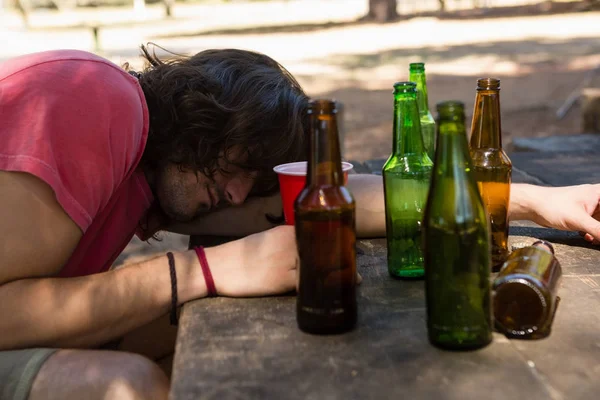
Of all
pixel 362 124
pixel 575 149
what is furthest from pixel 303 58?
pixel 575 149

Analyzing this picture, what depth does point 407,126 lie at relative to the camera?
166 cm

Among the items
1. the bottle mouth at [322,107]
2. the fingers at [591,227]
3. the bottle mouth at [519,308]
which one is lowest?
the fingers at [591,227]

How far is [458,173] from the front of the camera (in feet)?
4.33

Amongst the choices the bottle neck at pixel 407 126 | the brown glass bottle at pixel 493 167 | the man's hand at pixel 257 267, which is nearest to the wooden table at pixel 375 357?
the man's hand at pixel 257 267

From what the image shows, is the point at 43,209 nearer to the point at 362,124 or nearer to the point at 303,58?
the point at 362,124

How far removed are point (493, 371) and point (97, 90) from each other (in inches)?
43.8

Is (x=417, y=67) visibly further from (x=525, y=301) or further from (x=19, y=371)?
(x=19, y=371)

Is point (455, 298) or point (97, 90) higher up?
point (97, 90)

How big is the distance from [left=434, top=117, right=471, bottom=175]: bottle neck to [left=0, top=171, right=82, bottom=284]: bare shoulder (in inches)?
32.7

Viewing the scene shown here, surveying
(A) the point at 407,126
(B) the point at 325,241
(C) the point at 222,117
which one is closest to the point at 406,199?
(A) the point at 407,126

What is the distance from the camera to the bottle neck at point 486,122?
1672 mm

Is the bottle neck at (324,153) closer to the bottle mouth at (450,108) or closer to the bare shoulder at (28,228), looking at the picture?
the bottle mouth at (450,108)

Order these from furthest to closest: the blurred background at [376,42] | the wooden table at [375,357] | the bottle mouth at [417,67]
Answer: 1. the blurred background at [376,42]
2. the bottle mouth at [417,67]
3. the wooden table at [375,357]

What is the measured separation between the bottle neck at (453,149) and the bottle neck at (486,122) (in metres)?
0.38
